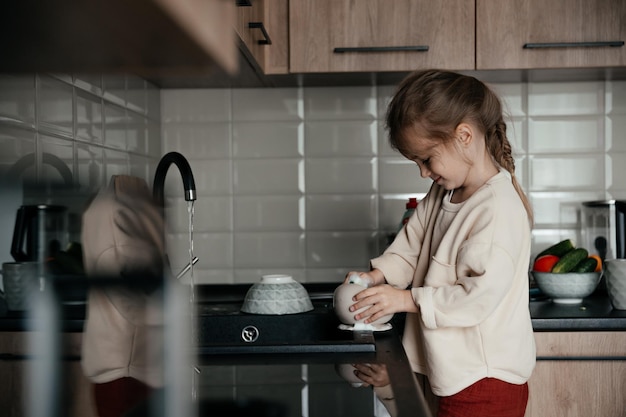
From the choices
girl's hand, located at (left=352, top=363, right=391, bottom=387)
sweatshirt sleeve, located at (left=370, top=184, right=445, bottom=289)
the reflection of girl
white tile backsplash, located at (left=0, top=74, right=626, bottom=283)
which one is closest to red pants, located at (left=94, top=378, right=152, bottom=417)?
the reflection of girl

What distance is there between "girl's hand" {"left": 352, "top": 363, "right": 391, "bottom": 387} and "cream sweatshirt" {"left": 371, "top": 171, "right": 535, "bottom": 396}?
284 millimetres

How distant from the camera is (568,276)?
1.85 meters

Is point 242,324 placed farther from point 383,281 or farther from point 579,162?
point 579,162

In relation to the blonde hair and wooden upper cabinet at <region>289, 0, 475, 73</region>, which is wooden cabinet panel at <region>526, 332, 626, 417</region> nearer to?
the blonde hair

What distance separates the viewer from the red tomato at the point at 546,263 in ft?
6.23

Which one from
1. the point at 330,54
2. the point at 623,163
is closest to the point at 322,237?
the point at 330,54

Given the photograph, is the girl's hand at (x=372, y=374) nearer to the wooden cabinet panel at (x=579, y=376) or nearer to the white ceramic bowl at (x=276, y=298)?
the white ceramic bowl at (x=276, y=298)

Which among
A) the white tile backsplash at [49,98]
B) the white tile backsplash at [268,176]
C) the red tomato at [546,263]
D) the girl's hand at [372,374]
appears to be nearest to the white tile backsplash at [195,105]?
the white tile backsplash at [268,176]

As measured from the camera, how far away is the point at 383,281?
1593mm

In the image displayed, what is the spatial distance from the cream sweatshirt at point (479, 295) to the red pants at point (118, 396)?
3.31 feet

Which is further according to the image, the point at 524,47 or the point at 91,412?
the point at 524,47

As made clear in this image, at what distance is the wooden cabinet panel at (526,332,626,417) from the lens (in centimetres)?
169

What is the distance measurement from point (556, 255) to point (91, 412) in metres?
1.78

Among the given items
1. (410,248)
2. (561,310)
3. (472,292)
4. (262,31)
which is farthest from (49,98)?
(561,310)
